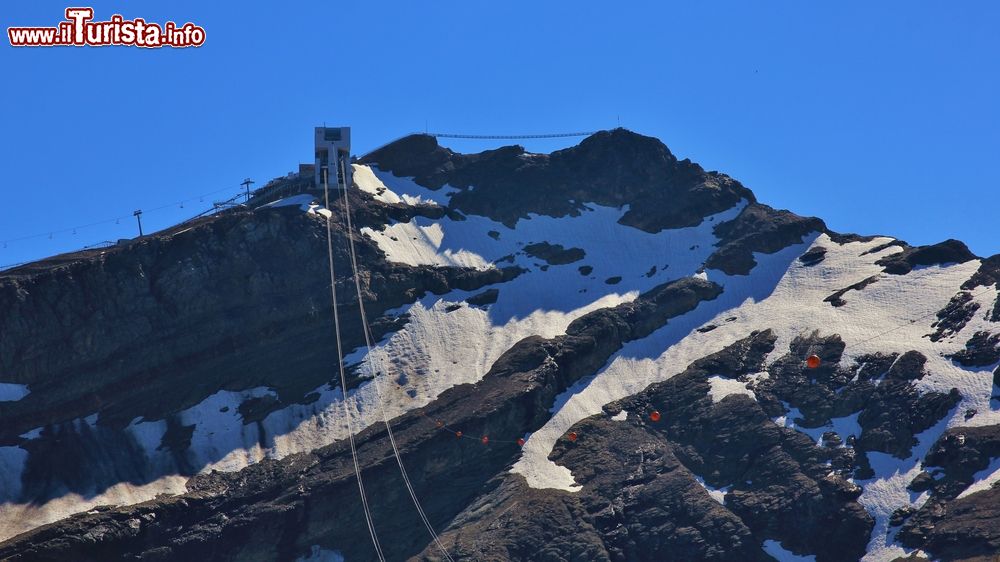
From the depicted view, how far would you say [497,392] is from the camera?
145 metres

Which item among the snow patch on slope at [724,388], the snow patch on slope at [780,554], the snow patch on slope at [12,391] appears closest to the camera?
the snow patch on slope at [780,554]

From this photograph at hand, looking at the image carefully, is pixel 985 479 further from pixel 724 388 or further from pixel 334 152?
pixel 334 152

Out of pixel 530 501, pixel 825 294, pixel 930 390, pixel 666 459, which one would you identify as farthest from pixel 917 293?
pixel 530 501

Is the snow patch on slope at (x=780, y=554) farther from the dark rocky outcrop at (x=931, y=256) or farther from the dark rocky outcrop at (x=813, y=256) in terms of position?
the dark rocky outcrop at (x=813, y=256)

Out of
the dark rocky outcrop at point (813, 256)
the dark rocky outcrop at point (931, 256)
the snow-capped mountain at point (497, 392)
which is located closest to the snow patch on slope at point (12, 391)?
the snow-capped mountain at point (497, 392)

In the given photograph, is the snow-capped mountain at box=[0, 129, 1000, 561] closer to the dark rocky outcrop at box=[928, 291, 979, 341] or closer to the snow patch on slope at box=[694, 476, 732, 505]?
the dark rocky outcrop at box=[928, 291, 979, 341]

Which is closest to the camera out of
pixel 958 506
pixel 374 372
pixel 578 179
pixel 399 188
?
pixel 958 506

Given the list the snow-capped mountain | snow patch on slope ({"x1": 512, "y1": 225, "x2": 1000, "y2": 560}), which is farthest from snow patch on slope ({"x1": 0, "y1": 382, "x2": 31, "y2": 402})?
snow patch on slope ({"x1": 512, "y1": 225, "x2": 1000, "y2": 560})

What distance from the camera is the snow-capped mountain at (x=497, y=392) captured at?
417 ft

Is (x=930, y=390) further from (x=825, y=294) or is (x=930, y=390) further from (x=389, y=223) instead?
(x=389, y=223)

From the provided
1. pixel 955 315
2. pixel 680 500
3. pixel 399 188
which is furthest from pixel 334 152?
pixel 955 315

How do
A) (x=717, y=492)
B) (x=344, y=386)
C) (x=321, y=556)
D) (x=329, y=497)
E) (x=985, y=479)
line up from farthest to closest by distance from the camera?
1. (x=344, y=386)
2. (x=329, y=497)
3. (x=717, y=492)
4. (x=321, y=556)
5. (x=985, y=479)

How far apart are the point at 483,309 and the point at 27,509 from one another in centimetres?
5287

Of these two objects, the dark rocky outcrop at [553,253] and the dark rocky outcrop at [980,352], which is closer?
the dark rocky outcrop at [980,352]
